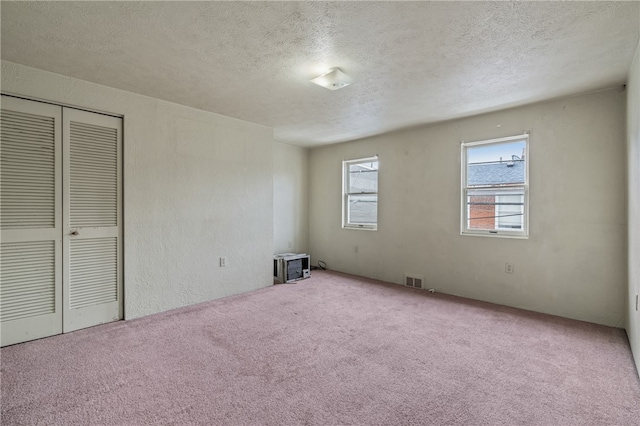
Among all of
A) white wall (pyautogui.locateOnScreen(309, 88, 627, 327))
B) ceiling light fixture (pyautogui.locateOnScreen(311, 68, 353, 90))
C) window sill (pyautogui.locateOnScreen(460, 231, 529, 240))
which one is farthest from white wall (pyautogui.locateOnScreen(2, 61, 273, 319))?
window sill (pyautogui.locateOnScreen(460, 231, 529, 240))

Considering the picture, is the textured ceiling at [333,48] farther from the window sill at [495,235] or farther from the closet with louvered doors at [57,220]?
the window sill at [495,235]

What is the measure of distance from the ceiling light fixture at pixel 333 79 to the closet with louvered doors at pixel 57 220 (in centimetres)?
216

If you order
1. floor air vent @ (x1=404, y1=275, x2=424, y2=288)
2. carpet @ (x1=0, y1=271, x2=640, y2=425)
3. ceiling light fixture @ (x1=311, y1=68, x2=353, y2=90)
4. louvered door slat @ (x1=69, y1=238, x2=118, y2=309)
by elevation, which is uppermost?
ceiling light fixture @ (x1=311, y1=68, x2=353, y2=90)

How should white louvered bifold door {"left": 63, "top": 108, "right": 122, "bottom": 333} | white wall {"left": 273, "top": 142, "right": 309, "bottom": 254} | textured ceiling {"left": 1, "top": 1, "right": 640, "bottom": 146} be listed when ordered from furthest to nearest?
white wall {"left": 273, "top": 142, "right": 309, "bottom": 254}, white louvered bifold door {"left": 63, "top": 108, "right": 122, "bottom": 333}, textured ceiling {"left": 1, "top": 1, "right": 640, "bottom": 146}

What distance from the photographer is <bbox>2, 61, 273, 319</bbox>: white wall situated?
318 cm

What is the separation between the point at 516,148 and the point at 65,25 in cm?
444

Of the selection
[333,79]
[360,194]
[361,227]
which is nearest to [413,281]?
[361,227]

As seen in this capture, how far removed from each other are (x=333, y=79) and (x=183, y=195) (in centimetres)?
222

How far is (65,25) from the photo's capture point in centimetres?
204

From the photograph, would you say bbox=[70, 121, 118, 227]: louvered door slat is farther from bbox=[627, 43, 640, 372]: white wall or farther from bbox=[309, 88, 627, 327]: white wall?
bbox=[627, 43, 640, 372]: white wall

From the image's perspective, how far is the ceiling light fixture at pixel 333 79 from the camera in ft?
8.76

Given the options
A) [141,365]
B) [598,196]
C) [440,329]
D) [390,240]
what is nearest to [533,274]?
[598,196]

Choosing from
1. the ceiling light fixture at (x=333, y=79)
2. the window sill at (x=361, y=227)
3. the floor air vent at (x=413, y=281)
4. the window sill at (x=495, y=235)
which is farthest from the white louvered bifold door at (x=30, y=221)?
the window sill at (x=495, y=235)

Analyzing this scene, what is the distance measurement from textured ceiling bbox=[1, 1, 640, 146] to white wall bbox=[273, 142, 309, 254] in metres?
2.17
